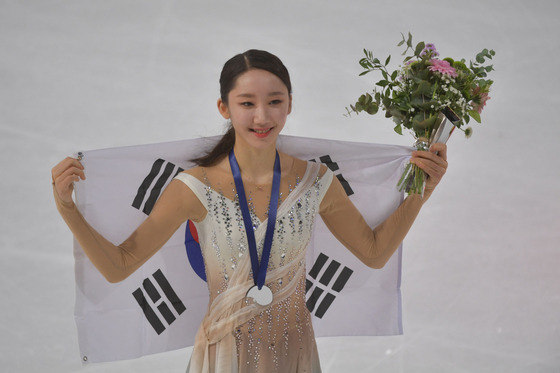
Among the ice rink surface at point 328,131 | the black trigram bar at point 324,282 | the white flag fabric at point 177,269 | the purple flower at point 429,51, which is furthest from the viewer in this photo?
the ice rink surface at point 328,131

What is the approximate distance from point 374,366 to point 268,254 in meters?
1.97

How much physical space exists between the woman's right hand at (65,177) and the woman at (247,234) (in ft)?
0.55

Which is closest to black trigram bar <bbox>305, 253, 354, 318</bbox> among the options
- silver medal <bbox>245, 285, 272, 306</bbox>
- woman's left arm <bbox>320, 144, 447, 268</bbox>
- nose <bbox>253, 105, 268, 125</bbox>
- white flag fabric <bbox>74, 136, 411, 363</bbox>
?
white flag fabric <bbox>74, 136, 411, 363</bbox>

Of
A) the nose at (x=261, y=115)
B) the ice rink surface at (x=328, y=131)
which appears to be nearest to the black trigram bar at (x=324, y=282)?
the nose at (x=261, y=115)

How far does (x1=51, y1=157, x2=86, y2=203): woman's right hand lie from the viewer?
7.84 ft

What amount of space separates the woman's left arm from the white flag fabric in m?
0.17

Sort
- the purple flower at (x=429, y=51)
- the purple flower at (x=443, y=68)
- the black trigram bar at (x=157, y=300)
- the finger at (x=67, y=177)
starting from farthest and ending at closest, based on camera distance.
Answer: the black trigram bar at (x=157, y=300) → the purple flower at (x=429, y=51) → the purple flower at (x=443, y=68) → the finger at (x=67, y=177)

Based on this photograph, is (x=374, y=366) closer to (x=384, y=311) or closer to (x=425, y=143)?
(x=384, y=311)

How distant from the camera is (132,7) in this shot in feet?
18.0

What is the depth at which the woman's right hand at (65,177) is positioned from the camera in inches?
94.0

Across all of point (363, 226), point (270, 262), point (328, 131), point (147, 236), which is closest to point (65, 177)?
point (147, 236)

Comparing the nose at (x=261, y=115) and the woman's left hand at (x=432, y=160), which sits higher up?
the nose at (x=261, y=115)

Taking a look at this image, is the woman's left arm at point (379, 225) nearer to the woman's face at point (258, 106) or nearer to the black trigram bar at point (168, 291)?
the woman's face at point (258, 106)

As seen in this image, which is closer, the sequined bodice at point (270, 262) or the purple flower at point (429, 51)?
the sequined bodice at point (270, 262)
